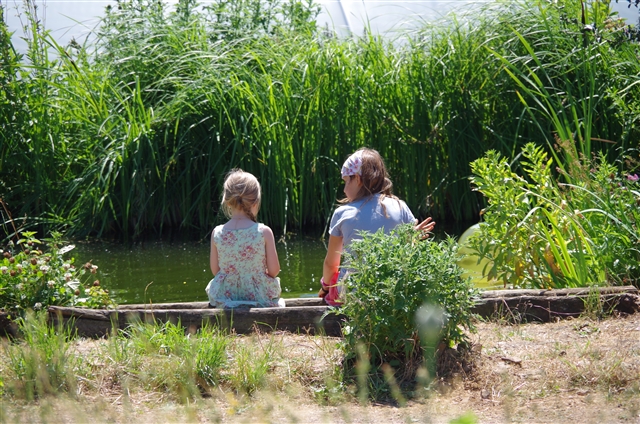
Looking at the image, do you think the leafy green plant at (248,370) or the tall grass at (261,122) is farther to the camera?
the tall grass at (261,122)

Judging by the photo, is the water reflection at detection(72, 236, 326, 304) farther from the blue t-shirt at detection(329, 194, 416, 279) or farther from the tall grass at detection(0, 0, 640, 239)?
the blue t-shirt at detection(329, 194, 416, 279)

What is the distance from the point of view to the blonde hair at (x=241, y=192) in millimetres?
4527

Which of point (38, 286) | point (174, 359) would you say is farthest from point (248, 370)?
point (38, 286)

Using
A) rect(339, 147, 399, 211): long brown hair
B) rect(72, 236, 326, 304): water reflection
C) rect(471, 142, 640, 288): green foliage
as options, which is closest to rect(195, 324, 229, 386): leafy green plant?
rect(339, 147, 399, 211): long brown hair

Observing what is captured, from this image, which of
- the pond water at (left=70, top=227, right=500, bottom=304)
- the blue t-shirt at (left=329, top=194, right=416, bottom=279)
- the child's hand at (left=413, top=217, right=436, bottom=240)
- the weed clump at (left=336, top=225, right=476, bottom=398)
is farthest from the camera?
the pond water at (left=70, top=227, right=500, bottom=304)

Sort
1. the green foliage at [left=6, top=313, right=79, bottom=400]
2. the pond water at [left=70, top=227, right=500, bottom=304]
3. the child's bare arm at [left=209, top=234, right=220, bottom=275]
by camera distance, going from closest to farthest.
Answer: the green foliage at [left=6, top=313, right=79, bottom=400] < the child's bare arm at [left=209, top=234, right=220, bottom=275] < the pond water at [left=70, top=227, right=500, bottom=304]

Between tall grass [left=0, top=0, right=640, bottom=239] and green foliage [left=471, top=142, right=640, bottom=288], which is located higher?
tall grass [left=0, top=0, right=640, bottom=239]

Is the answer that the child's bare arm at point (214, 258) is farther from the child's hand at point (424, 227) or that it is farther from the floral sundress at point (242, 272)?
the child's hand at point (424, 227)

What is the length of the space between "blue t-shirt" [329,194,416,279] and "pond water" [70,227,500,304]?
1.82 m

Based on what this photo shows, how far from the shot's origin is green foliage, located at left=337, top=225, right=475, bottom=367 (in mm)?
3363

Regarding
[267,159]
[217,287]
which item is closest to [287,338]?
[217,287]

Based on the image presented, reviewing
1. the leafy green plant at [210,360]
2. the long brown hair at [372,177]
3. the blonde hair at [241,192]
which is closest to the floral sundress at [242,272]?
the blonde hair at [241,192]

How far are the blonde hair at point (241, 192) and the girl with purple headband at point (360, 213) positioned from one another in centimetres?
50

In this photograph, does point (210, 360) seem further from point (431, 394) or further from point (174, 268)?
point (174, 268)
